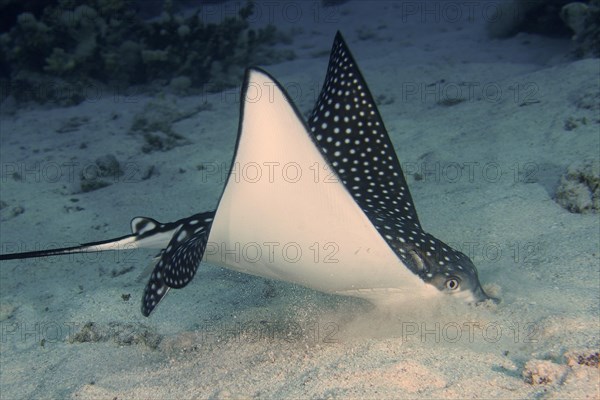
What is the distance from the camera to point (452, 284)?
2.60 meters

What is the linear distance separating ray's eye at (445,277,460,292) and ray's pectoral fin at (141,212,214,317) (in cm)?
137

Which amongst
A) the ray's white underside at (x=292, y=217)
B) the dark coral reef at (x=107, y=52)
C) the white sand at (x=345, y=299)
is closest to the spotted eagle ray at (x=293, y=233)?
the ray's white underside at (x=292, y=217)

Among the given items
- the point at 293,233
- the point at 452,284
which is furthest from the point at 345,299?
the point at 293,233

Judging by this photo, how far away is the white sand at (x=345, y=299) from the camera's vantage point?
7.99ft

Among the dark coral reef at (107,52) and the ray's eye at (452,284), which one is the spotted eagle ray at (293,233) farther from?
the dark coral reef at (107,52)

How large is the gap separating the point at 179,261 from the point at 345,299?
131 centimetres

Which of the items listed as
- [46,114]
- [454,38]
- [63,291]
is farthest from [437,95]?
[46,114]

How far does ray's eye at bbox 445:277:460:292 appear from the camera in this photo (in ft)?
8.49

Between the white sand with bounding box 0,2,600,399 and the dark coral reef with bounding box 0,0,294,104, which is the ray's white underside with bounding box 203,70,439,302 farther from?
the dark coral reef with bounding box 0,0,294,104

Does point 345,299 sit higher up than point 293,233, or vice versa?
point 293,233

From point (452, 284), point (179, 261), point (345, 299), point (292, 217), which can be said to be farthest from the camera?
point (345, 299)

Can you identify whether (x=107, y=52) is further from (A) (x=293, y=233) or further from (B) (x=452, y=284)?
(B) (x=452, y=284)

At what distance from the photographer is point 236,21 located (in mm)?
11477

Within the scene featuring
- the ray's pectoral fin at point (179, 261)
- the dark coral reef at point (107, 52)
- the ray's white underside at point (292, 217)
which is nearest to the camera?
the ray's white underside at point (292, 217)
